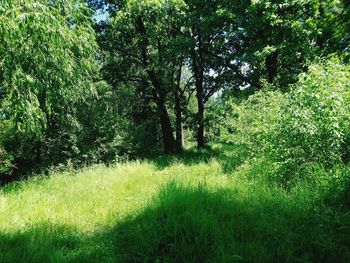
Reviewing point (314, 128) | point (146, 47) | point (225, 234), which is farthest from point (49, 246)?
point (146, 47)

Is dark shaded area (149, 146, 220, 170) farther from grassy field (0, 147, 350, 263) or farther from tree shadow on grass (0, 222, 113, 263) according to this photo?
tree shadow on grass (0, 222, 113, 263)

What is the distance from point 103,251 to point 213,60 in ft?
45.6

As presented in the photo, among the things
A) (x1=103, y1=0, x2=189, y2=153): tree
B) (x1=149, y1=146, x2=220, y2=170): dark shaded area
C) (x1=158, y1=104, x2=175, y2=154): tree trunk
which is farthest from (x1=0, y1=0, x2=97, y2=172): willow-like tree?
(x1=158, y1=104, x2=175, y2=154): tree trunk

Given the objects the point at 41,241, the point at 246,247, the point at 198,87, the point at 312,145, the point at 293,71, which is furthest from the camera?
the point at 198,87

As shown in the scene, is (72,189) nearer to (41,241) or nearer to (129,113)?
(41,241)

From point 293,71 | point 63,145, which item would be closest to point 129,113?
point 63,145

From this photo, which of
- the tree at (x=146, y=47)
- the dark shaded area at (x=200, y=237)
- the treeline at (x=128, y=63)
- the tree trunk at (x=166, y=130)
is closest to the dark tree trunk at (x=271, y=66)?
the treeline at (x=128, y=63)

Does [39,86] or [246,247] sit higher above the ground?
[39,86]

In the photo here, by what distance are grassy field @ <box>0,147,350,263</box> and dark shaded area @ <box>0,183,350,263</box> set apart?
0.04 ft

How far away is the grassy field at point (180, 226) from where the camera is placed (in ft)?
10.5

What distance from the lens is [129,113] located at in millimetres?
19797

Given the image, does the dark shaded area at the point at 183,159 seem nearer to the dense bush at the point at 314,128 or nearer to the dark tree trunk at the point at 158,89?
the dark tree trunk at the point at 158,89

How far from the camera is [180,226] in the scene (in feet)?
11.7

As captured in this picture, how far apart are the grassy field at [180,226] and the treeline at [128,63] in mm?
2575
